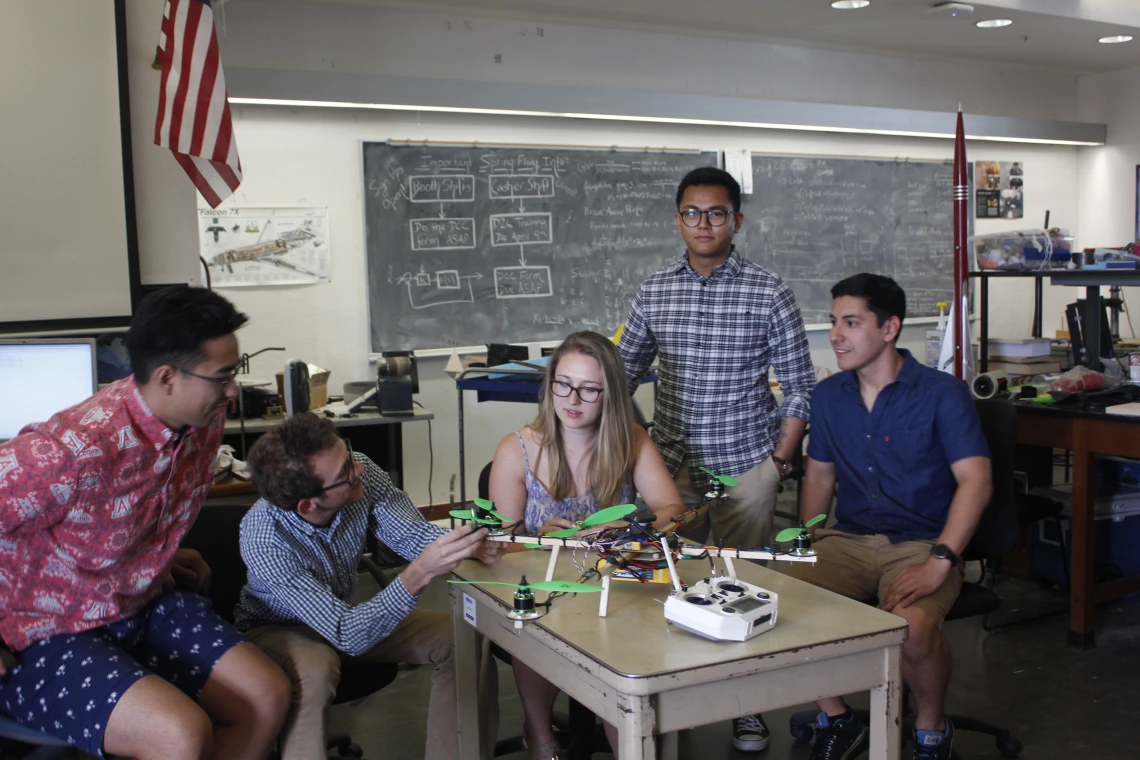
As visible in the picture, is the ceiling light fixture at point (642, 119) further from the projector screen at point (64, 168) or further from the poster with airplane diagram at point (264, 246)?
the projector screen at point (64, 168)

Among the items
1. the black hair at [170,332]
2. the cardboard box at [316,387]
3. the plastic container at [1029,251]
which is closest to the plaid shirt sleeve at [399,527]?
the black hair at [170,332]

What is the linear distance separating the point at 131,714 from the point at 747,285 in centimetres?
182

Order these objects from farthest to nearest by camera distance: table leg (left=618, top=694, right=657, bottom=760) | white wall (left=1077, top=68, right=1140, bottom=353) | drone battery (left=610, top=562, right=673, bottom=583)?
white wall (left=1077, top=68, right=1140, bottom=353), drone battery (left=610, top=562, right=673, bottom=583), table leg (left=618, top=694, right=657, bottom=760)

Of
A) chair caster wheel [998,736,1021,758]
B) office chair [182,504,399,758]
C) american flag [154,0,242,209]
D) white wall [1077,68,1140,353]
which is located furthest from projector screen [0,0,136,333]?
white wall [1077,68,1140,353]

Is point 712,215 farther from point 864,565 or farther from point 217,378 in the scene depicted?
point 217,378

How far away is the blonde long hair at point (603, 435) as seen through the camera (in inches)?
90.4

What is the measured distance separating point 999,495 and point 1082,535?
38.6 inches

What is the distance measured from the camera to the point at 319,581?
2041 millimetres

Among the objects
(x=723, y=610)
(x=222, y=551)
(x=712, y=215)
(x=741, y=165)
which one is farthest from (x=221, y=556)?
(x=741, y=165)

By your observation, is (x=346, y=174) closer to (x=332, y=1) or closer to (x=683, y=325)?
(x=332, y=1)

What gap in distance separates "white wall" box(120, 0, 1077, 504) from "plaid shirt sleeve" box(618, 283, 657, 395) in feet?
8.08

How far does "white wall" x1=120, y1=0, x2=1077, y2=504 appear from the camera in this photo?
4.79 metres

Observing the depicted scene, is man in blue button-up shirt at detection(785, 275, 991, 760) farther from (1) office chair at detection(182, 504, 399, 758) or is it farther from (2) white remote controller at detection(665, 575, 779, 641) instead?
(1) office chair at detection(182, 504, 399, 758)

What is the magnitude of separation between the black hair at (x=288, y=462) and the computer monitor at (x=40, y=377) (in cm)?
94
